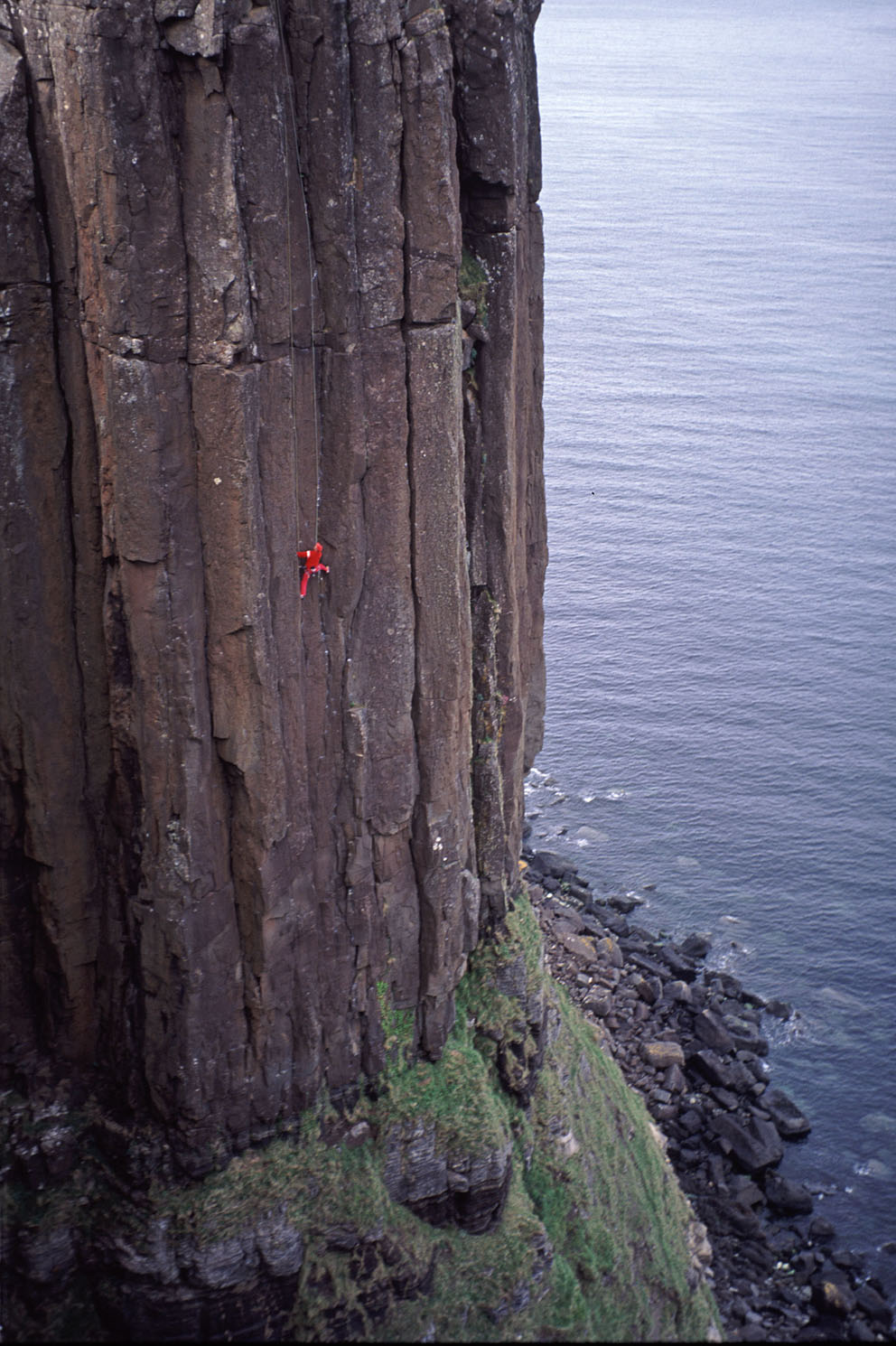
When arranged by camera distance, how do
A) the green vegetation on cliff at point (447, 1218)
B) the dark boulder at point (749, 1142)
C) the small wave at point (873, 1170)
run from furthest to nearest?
the small wave at point (873, 1170), the dark boulder at point (749, 1142), the green vegetation on cliff at point (447, 1218)

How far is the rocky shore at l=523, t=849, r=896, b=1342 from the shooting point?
107ft

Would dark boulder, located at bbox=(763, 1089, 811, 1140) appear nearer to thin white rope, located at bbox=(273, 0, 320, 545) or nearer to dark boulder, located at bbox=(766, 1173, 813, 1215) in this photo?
dark boulder, located at bbox=(766, 1173, 813, 1215)

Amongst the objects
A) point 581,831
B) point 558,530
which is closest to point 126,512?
point 581,831

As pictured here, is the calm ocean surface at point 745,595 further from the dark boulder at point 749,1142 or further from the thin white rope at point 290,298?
the thin white rope at point 290,298

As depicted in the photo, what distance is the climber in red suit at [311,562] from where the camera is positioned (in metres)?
23.5

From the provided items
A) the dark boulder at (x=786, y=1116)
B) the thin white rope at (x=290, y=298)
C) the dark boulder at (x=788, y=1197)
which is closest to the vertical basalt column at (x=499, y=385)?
the thin white rope at (x=290, y=298)

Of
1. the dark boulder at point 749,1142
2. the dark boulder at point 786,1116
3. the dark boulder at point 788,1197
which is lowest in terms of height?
the dark boulder at point 788,1197

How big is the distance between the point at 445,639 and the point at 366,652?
1589 millimetres

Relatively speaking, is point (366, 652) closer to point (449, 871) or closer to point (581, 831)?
point (449, 871)

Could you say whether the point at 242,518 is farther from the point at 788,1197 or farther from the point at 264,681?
the point at 788,1197

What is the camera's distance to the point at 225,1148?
81.7ft

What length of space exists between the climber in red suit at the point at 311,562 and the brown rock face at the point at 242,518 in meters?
0.15

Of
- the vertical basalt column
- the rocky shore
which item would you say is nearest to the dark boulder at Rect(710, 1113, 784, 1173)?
the rocky shore

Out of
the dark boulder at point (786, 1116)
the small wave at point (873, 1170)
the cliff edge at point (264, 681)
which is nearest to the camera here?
the cliff edge at point (264, 681)
